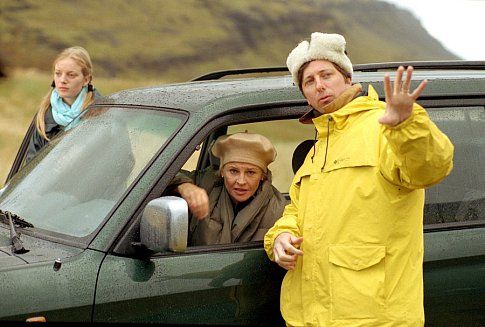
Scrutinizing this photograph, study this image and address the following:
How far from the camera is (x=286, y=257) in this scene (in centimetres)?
385

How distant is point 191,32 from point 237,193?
1576cm

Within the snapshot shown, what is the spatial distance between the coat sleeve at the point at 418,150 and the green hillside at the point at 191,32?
14.6 m

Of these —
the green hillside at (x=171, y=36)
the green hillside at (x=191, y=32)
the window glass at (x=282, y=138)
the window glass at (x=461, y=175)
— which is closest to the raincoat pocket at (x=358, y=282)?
the window glass at (x=461, y=175)

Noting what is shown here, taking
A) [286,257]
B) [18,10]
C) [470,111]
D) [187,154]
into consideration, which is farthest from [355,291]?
[18,10]

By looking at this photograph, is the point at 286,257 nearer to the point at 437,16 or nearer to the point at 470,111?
the point at 470,111

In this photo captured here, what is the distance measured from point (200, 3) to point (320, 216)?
58.6ft

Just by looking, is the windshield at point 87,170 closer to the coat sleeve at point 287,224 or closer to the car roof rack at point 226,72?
the coat sleeve at point 287,224

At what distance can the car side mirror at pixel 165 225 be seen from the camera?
386 centimetres

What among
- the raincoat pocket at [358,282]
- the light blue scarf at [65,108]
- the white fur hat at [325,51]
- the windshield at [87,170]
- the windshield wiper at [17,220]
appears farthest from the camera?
the light blue scarf at [65,108]

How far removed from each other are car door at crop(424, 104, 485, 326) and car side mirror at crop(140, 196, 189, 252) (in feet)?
3.66

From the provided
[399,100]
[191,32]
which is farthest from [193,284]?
[191,32]

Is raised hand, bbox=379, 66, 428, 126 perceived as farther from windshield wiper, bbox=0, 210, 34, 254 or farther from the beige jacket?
windshield wiper, bbox=0, 210, 34, 254

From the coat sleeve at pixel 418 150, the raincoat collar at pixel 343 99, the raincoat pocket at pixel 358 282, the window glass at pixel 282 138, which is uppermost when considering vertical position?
the window glass at pixel 282 138

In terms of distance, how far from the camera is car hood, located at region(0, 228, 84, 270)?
3.96 m
